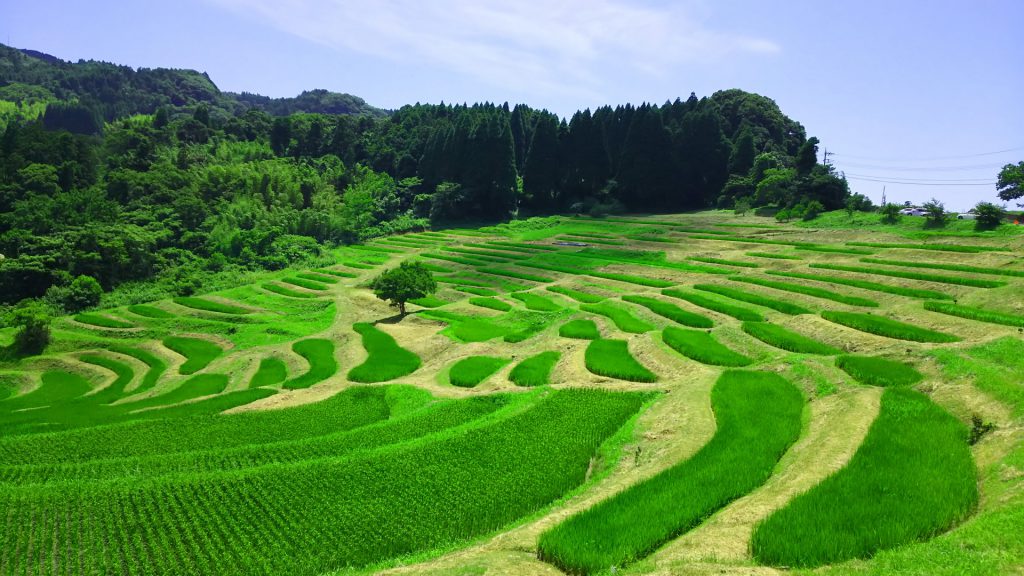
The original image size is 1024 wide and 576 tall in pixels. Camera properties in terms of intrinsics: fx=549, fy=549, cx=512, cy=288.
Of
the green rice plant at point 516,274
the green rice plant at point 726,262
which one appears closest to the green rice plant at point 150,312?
the green rice plant at point 516,274

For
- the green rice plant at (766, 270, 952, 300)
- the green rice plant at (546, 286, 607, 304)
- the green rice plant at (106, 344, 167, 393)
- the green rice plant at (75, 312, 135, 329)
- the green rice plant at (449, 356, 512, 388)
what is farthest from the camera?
the green rice plant at (75, 312, 135, 329)

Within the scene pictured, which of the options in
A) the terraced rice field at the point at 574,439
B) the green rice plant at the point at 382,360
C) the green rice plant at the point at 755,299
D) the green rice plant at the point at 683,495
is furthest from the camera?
the green rice plant at the point at 755,299

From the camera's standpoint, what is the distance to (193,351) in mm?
41688

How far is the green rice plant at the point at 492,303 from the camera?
44853 mm

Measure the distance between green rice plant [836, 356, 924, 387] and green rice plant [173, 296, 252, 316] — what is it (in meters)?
48.8

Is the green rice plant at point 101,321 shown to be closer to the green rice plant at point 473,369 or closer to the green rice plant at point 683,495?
the green rice plant at point 473,369

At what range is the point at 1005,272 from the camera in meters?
33.1

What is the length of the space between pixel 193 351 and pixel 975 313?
161 ft

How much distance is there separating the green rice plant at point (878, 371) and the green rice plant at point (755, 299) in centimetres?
1135

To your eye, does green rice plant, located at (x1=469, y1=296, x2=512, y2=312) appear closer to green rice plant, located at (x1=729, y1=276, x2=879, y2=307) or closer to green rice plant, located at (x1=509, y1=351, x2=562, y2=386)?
green rice plant, located at (x1=509, y1=351, x2=562, y2=386)

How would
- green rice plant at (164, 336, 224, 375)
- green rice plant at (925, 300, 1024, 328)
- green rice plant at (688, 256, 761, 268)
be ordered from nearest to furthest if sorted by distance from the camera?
green rice plant at (925, 300, 1024, 328) < green rice plant at (164, 336, 224, 375) < green rice plant at (688, 256, 761, 268)

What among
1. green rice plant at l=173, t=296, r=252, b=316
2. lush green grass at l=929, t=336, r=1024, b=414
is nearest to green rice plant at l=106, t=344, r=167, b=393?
green rice plant at l=173, t=296, r=252, b=316

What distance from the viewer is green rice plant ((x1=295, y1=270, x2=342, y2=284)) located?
62.8 meters

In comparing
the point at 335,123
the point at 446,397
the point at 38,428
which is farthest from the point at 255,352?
the point at 335,123
